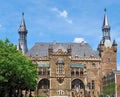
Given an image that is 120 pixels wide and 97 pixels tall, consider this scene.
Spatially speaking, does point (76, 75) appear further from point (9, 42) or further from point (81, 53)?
point (9, 42)

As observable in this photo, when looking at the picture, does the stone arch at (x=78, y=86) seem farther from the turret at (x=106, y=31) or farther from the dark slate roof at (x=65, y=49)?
the turret at (x=106, y=31)

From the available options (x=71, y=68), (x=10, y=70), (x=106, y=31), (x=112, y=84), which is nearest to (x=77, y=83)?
(x=71, y=68)

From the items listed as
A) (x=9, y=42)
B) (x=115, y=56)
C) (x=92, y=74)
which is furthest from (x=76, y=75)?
(x=9, y=42)

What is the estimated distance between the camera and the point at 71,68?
432ft

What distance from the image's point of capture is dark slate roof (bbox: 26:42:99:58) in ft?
445

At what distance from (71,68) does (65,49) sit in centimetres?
859

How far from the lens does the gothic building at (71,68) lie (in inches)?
5138

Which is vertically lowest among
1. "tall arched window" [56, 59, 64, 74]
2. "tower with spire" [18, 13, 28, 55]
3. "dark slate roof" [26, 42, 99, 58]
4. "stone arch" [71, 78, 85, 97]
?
"stone arch" [71, 78, 85, 97]

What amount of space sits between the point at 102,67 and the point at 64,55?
14504 mm

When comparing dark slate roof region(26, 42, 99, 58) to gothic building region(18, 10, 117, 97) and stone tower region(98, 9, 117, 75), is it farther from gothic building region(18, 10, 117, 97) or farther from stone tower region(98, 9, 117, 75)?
stone tower region(98, 9, 117, 75)

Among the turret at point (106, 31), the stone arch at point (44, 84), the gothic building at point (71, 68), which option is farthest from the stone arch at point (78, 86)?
the turret at point (106, 31)

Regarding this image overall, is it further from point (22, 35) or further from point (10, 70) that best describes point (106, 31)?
point (10, 70)

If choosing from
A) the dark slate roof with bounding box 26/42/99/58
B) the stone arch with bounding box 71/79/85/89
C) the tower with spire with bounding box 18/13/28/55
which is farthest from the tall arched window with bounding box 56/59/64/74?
the tower with spire with bounding box 18/13/28/55

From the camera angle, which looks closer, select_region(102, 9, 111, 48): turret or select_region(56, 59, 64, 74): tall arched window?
select_region(56, 59, 64, 74): tall arched window
